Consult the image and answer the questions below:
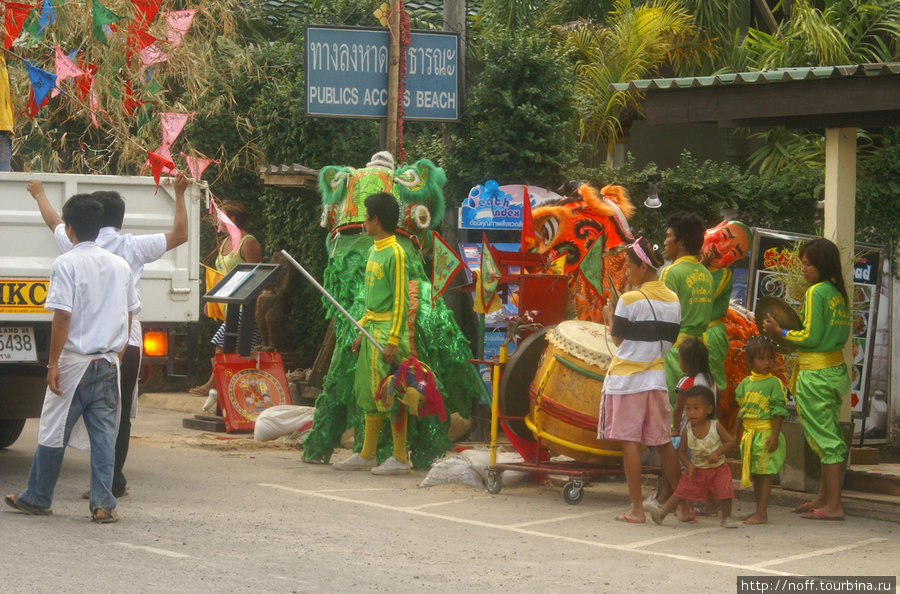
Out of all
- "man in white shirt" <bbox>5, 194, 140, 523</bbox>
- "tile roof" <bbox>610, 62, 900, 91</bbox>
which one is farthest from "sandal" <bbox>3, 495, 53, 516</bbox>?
"tile roof" <bbox>610, 62, 900, 91</bbox>

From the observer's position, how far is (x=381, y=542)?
6.86 m

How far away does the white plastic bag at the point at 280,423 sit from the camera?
36.2 feet

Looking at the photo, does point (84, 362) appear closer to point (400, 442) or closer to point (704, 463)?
point (400, 442)

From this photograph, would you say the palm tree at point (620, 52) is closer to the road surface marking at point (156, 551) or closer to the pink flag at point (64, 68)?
the pink flag at point (64, 68)

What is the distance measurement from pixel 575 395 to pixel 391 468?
1.80 m

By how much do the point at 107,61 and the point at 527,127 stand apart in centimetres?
365

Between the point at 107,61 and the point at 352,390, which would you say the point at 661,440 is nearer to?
the point at 352,390

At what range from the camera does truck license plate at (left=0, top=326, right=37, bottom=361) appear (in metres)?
8.09

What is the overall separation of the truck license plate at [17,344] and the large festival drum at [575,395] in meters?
3.22

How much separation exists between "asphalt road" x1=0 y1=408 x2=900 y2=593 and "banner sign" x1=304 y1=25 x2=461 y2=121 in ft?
10.3

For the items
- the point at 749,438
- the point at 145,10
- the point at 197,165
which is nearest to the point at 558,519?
the point at 749,438

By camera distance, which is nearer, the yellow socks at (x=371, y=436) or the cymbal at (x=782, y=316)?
the cymbal at (x=782, y=316)

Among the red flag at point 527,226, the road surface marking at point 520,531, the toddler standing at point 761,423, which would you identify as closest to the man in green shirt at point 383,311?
the red flag at point 527,226

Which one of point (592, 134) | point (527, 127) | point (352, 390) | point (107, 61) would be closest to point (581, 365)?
point (352, 390)
